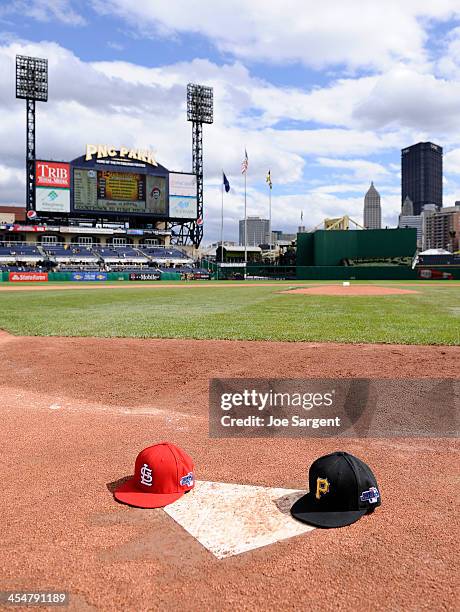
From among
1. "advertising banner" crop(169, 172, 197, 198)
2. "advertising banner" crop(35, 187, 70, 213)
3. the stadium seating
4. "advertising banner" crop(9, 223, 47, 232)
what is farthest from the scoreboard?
the stadium seating

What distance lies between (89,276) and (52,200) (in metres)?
14.5

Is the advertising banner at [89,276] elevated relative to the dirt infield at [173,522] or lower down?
elevated

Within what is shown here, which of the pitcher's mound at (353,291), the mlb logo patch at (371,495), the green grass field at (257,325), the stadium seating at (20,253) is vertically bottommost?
the mlb logo patch at (371,495)

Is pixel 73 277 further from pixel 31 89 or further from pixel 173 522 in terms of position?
pixel 173 522

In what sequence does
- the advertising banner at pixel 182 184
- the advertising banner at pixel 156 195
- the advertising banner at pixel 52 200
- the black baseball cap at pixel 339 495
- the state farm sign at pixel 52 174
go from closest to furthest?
the black baseball cap at pixel 339 495, the state farm sign at pixel 52 174, the advertising banner at pixel 52 200, the advertising banner at pixel 156 195, the advertising banner at pixel 182 184

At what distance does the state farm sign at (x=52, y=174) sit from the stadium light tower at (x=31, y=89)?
1074mm

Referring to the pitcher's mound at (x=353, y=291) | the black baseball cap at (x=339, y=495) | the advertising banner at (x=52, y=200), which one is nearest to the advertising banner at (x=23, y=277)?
the advertising banner at (x=52, y=200)

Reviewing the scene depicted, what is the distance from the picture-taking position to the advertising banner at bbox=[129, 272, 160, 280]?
2351 inches

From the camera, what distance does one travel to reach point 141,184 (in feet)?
223

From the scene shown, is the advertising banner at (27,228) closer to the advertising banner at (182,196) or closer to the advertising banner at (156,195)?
the advertising banner at (156,195)

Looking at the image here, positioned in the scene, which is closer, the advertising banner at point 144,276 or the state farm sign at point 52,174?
the advertising banner at point 144,276

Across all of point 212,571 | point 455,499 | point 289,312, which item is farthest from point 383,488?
point 289,312

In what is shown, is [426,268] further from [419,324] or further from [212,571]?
[212,571]

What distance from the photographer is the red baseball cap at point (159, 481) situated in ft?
12.1
